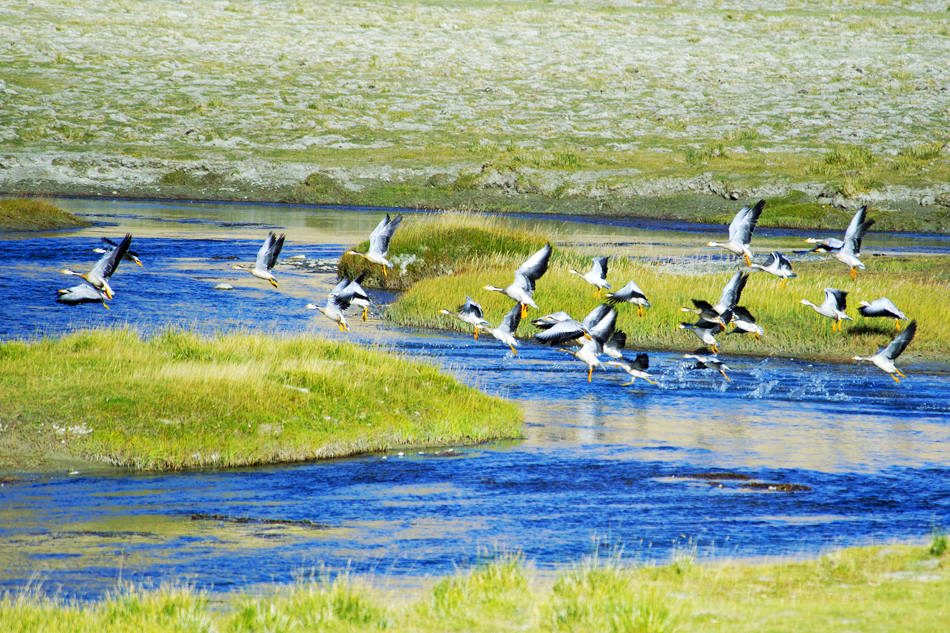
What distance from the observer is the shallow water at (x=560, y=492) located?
12.8m

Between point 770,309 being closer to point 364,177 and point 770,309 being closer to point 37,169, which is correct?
point 364,177

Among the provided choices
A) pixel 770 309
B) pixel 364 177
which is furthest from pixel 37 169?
pixel 770 309

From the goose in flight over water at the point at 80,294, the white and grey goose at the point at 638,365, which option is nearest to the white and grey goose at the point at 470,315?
the white and grey goose at the point at 638,365

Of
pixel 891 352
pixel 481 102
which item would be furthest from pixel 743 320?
pixel 481 102

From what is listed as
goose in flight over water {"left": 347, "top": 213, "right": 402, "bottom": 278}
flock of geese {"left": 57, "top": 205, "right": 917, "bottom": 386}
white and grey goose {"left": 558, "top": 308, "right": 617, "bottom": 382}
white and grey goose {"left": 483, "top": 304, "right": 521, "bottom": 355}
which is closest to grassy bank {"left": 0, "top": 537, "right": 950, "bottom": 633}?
flock of geese {"left": 57, "top": 205, "right": 917, "bottom": 386}

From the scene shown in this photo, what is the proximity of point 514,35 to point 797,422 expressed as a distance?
350 ft

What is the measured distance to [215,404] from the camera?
1778cm

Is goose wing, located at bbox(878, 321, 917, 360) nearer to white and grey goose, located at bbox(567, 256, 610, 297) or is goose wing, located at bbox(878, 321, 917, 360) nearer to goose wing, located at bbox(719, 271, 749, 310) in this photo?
goose wing, located at bbox(719, 271, 749, 310)

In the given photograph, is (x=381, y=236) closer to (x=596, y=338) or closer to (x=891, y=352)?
(x=596, y=338)

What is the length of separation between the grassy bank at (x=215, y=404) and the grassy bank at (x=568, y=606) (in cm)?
610

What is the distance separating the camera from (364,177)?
254 feet

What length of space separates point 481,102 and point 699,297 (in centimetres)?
7100

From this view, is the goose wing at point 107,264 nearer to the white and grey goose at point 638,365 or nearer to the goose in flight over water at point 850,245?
the white and grey goose at point 638,365

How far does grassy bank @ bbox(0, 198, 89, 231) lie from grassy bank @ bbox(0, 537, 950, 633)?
48451 mm
